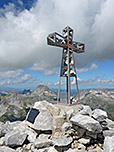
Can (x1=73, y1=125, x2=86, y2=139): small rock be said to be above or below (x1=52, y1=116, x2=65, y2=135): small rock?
below

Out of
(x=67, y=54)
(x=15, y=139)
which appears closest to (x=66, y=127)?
(x=15, y=139)

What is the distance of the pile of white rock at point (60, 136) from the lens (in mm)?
6246

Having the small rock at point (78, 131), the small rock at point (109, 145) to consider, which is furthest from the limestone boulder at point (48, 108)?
the small rock at point (109, 145)

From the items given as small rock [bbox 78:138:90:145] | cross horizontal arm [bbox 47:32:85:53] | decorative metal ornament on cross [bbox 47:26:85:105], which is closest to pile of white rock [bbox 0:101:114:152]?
small rock [bbox 78:138:90:145]

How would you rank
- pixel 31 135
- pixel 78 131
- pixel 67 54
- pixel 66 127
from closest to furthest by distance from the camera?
pixel 78 131 → pixel 66 127 → pixel 31 135 → pixel 67 54

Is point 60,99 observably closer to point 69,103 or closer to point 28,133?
point 69,103

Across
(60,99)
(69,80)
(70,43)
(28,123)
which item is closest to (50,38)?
(70,43)

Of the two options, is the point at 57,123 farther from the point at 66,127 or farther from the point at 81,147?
the point at 81,147

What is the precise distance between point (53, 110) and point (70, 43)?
649 cm

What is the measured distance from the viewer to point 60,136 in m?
6.79

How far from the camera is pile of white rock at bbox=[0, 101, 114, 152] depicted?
20.5 feet

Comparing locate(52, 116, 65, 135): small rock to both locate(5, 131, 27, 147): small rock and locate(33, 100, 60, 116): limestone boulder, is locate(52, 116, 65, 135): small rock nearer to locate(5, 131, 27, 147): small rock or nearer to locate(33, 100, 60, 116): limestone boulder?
locate(33, 100, 60, 116): limestone boulder

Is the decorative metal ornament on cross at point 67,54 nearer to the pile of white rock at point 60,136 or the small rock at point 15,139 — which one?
the pile of white rock at point 60,136

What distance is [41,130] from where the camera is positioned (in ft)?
25.9
